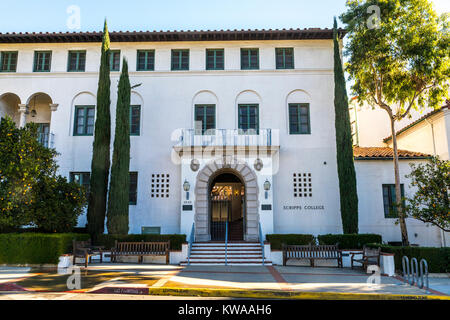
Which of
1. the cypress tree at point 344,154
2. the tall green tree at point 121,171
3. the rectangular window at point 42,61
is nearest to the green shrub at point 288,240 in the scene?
the cypress tree at point 344,154

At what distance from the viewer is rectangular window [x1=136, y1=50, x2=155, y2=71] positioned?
1969cm

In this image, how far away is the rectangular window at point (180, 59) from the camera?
19703 mm

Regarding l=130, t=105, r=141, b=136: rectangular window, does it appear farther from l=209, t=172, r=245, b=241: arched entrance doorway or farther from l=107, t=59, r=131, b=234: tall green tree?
l=209, t=172, r=245, b=241: arched entrance doorway

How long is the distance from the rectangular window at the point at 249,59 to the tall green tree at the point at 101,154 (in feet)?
23.4

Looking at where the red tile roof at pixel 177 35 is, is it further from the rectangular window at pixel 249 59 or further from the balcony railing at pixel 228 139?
the balcony railing at pixel 228 139

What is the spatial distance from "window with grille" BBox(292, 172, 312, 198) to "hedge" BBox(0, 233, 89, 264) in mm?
10973

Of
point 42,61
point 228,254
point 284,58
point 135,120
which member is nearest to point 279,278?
point 228,254

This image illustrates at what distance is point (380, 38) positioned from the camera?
16.8 metres
